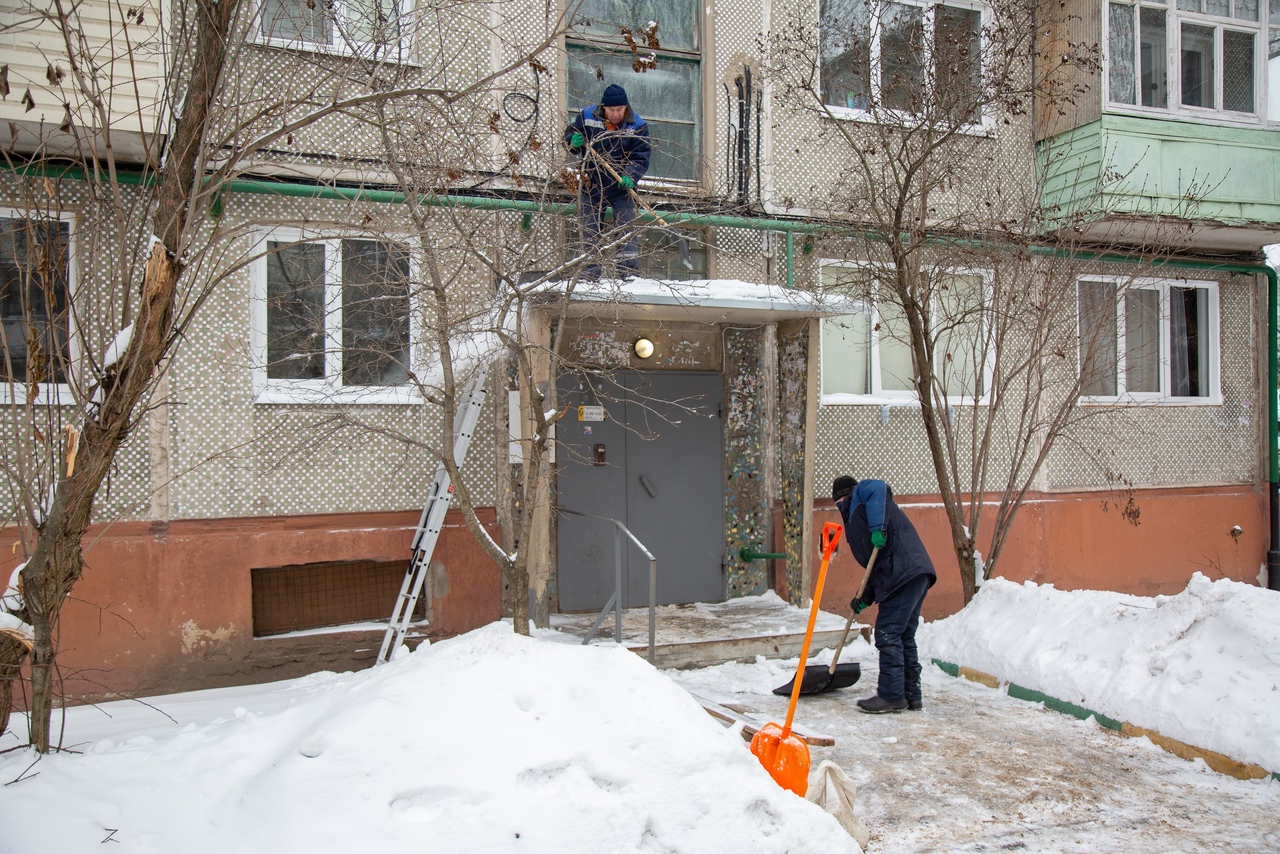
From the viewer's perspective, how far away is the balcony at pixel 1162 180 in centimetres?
913

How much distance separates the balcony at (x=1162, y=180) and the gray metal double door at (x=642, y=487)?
417 cm

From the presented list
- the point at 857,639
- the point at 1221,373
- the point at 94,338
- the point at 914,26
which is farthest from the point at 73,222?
the point at 1221,373

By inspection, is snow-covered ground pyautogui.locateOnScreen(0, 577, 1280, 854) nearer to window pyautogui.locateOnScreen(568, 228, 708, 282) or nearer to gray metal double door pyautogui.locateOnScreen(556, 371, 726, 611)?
gray metal double door pyautogui.locateOnScreen(556, 371, 726, 611)

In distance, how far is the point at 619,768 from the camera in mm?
3852

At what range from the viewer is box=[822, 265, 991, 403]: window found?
898 centimetres

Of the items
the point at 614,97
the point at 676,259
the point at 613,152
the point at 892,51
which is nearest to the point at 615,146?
the point at 613,152

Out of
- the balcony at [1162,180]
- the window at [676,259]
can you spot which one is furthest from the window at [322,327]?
the balcony at [1162,180]

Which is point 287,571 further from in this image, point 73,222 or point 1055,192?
point 1055,192

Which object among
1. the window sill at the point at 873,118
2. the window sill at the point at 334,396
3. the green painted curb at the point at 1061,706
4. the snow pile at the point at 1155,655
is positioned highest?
the window sill at the point at 873,118

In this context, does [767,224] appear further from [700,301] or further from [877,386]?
[877,386]

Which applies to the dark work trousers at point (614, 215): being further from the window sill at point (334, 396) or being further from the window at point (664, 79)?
the window sill at point (334, 396)

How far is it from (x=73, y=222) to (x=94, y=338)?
968mm

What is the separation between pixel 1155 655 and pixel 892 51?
645cm

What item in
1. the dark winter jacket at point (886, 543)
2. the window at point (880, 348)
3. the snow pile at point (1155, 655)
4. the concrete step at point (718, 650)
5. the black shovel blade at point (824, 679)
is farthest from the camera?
the window at point (880, 348)
